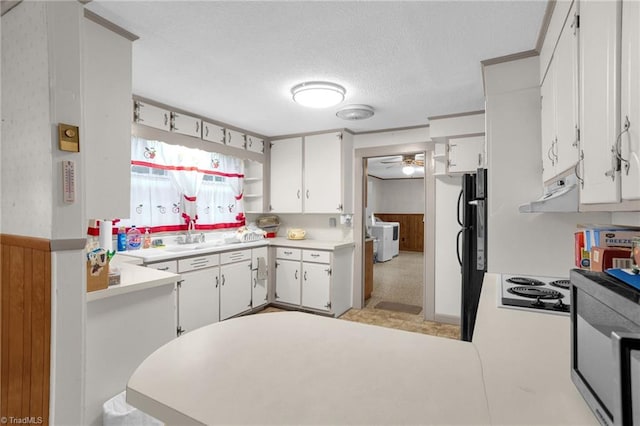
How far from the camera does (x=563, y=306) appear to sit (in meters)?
1.35

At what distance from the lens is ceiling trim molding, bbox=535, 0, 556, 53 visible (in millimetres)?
1536

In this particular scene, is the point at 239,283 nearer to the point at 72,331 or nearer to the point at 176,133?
the point at 176,133

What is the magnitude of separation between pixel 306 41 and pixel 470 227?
192cm

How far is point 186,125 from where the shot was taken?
10.7 feet

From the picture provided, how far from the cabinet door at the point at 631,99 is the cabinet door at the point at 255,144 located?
12.4ft

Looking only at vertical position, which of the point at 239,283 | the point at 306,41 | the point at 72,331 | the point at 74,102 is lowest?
the point at 239,283

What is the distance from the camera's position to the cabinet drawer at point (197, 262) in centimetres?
291

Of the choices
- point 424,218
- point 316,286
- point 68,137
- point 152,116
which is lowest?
point 316,286

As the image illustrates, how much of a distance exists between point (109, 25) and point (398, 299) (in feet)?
14.1

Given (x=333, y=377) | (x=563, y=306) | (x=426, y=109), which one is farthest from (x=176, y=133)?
(x=563, y=306)

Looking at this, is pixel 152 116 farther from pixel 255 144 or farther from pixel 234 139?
pixel 255 144

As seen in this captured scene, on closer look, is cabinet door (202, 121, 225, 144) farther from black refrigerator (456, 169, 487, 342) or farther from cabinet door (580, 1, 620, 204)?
cabinet door (580, 1, 620, 204)

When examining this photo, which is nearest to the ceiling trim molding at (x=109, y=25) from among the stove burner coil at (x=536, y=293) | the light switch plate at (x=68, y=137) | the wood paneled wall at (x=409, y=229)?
the light switch plate at (x=68, y=137)

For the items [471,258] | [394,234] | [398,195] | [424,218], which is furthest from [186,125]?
[398,195]
